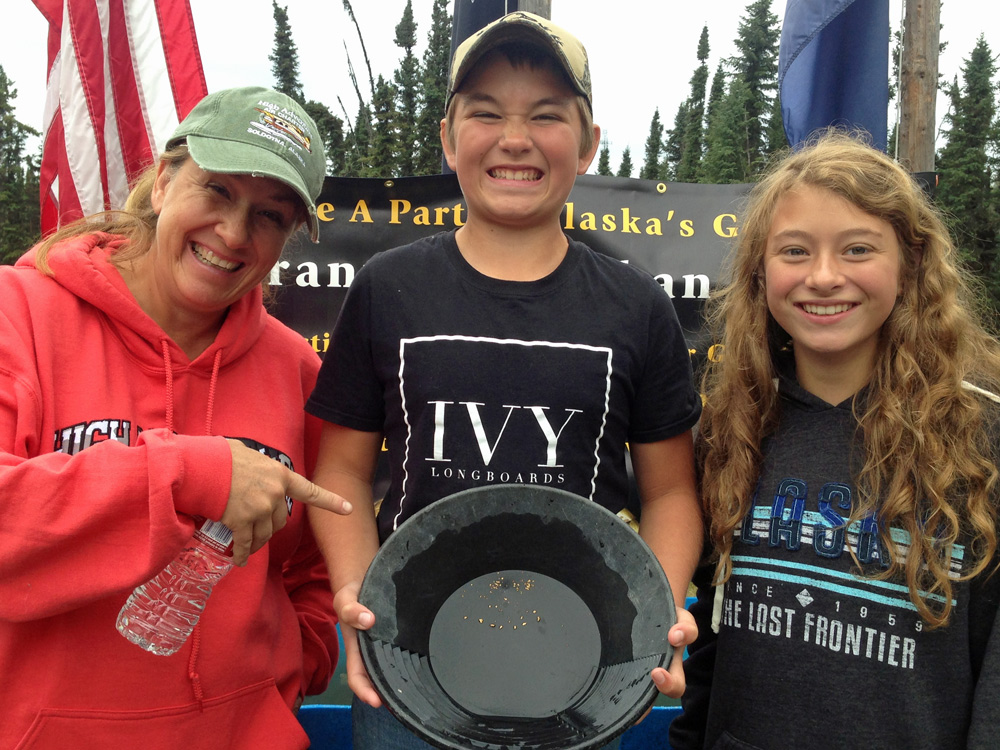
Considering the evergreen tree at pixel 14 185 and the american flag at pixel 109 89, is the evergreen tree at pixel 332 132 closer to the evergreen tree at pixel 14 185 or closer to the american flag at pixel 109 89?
the evergreen tree at pixel 14 185

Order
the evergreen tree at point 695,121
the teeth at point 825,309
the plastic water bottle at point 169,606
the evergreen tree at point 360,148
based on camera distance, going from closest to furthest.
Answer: the plastic water bottle at point 169,606 → the teeth at point 825,309 → the evergreen tree at point 360,148 → the evergreen tree at point 695,121

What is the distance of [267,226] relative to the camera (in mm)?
1885

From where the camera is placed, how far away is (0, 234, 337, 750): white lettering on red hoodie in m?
1.31

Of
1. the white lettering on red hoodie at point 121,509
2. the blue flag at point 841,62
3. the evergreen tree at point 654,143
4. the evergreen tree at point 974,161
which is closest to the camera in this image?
the white lettering on red hoodie at point 121,509

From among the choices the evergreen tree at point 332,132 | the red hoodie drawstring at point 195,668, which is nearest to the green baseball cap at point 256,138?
the red hoodie drawstring at point 195,668

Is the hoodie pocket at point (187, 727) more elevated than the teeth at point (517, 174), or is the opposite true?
the teeth at point (517, 174)

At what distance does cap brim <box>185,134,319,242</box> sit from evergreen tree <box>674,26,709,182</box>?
69350mm

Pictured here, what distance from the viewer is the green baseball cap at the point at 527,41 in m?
1.65

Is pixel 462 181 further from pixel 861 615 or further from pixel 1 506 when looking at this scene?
pixel 861 615

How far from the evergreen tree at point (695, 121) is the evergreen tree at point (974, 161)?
70.3 feet

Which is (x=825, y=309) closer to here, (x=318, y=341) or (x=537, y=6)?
(x=318, y=341)

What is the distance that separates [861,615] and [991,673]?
267mm

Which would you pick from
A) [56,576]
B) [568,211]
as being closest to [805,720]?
[56,576]

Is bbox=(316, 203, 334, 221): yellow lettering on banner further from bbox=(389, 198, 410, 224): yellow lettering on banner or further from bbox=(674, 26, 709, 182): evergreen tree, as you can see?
bbox=(674, 26, 709, 182): evergreen tree
